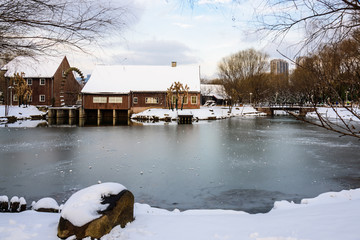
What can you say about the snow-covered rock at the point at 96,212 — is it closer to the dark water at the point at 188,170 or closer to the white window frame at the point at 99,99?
the dark water at the point at 188,170

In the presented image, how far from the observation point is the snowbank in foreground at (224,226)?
4316 millimetres

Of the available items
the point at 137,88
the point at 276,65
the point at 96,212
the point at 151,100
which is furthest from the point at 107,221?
the point at 276,65

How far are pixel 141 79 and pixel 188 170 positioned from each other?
121 feet

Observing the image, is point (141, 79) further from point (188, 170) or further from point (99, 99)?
point (188, 170)

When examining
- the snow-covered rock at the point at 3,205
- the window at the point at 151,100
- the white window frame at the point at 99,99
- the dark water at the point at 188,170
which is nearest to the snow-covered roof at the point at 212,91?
the window at the point at 151,100

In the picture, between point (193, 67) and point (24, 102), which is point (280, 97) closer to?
point (193, 67)

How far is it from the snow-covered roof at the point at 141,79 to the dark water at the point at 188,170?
25724 millimetres

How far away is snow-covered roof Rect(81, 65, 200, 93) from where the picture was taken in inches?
1708

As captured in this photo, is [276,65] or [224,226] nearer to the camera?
[224,226]

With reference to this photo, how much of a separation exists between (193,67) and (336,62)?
46501 mm

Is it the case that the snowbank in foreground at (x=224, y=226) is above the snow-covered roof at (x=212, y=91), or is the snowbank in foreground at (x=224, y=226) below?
below

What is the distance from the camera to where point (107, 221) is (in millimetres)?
4797

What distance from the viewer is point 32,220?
5285mm

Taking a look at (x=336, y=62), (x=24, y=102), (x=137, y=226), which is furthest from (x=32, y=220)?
(x=24, y=102)
